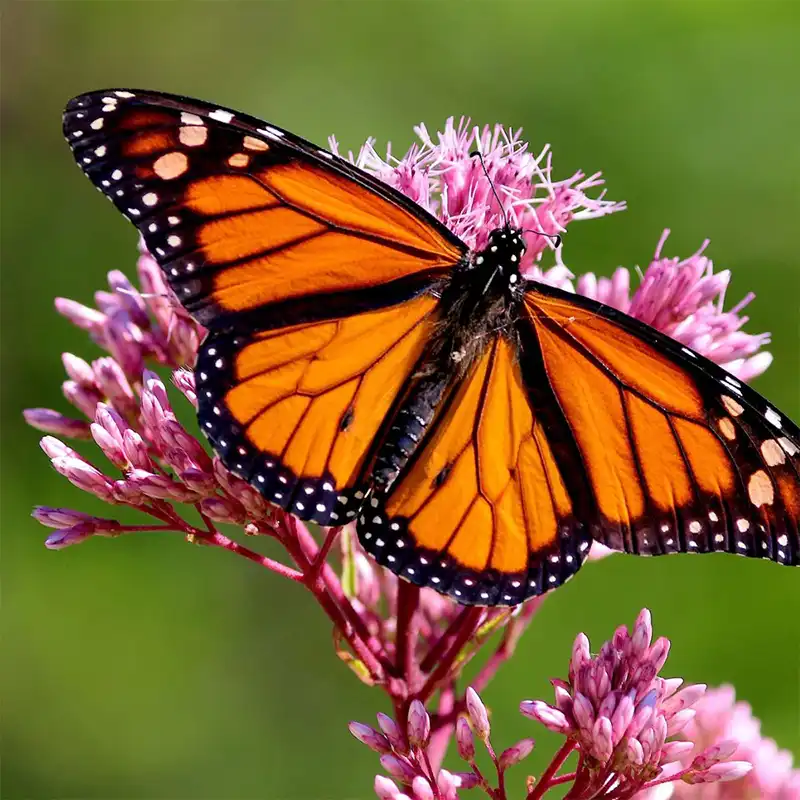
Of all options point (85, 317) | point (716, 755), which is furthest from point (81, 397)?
point (716, 755)

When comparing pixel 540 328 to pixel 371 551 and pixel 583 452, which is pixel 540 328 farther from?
pixel 371 551

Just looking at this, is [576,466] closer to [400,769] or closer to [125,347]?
[400,769]

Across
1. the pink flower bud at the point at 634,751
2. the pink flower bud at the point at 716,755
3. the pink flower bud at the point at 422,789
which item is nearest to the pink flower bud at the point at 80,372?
the pink flower bud at the point at 422,789

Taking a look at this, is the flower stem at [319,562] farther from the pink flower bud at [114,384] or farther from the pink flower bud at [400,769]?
the pink flower bud at [114,384]

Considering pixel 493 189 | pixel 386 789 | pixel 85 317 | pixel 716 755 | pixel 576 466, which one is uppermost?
pixel 493 189

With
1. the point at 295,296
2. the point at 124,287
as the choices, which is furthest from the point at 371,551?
the point at 124,287

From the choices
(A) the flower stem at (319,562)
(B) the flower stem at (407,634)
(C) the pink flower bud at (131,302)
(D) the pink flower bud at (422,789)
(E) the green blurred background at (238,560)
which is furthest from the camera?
(E) the green blurred background at (238,560)

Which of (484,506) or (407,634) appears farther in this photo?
(407,634)
